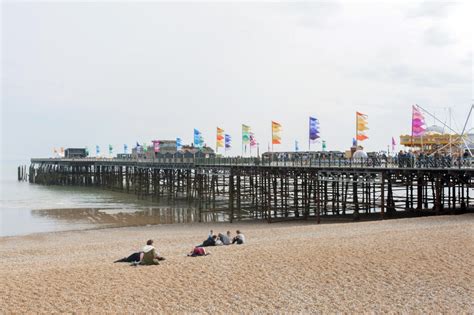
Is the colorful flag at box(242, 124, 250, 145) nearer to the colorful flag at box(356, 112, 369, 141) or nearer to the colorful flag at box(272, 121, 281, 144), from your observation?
the colorful flag at box(272, 121, 281, 144)

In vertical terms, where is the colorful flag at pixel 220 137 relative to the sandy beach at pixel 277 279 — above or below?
above

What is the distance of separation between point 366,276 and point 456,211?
17.1 m

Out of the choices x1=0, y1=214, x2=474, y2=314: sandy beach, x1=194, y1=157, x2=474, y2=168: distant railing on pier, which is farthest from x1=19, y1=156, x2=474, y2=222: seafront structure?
x1=0, y1=214, x2=474, y2=314: sandy beach

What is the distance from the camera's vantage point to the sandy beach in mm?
10438

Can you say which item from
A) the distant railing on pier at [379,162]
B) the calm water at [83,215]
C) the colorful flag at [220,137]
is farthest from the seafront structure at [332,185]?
the colorful flag at [220,137]

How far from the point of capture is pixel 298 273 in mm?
12586

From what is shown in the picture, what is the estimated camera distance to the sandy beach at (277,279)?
10.4m

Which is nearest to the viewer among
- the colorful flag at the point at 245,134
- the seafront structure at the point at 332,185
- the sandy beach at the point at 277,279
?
the sandy beach at the point at 277,279

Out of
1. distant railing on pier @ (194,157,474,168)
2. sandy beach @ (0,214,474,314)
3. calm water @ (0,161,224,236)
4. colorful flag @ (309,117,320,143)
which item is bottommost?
calm water @ (0,161,224,236)

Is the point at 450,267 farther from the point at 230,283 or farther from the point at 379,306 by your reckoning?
the point at 230,283

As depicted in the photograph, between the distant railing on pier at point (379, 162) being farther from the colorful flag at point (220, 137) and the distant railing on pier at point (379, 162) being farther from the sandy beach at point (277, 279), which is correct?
the colorful flag at point (220, 137)

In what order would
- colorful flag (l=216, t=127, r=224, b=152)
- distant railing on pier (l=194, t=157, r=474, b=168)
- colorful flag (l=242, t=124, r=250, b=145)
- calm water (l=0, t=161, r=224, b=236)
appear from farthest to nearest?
colorful flag (l=216, t=127, r=224, b=152) → colorful flag (l=242, t=124, r=250, b=145) → calm water (l=0, t=161, r=224, b=236) → distant railing on pier (l=194, t=157, r=474, b=168)

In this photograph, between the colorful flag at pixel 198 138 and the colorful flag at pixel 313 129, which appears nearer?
the colorful flag at pixel 313 129

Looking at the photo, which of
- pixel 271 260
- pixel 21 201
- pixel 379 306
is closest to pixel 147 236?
pixel 271 260
